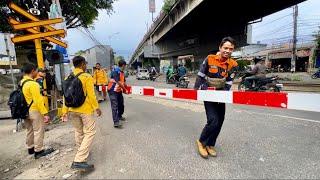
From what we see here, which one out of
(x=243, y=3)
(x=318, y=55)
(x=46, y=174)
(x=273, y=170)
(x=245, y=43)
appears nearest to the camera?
(x=273, y=170)

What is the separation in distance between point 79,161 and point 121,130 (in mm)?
2509

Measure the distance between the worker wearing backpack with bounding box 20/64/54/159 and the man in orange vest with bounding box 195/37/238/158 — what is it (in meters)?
2.92

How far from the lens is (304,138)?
5.22 meters

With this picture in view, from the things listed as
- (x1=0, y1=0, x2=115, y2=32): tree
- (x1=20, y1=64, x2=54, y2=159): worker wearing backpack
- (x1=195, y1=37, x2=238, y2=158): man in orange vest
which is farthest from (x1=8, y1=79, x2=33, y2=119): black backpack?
(x1=0, y1=0, x2=115, y2=32): tree

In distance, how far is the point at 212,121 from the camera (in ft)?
13.9

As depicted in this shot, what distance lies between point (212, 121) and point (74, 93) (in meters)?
2.20

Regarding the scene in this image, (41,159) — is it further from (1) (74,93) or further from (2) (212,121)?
(2) (212,121)

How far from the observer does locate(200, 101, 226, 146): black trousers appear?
4270 millimetres

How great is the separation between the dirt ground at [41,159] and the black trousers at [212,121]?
6.84 feet

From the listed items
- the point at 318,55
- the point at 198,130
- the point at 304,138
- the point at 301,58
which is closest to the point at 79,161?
the point at 198,130

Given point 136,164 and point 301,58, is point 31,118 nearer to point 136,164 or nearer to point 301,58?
point 136,164

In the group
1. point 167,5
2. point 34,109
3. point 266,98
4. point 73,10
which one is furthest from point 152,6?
point 266,98

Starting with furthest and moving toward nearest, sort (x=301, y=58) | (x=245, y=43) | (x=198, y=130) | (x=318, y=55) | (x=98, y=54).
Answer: (x=301, y=58) → (x=318, y=55) → (x=245, y=43) → (x=98, y=54) → (x=198, y=130)

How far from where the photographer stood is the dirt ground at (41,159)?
4.23 m
